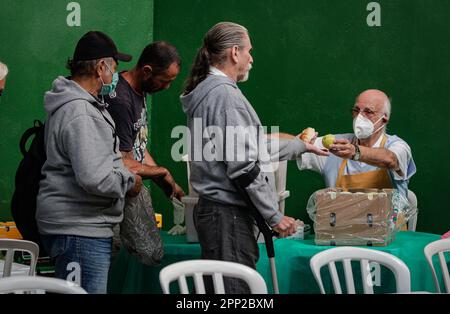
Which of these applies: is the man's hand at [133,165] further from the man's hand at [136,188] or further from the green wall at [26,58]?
the green wall at [26,58]

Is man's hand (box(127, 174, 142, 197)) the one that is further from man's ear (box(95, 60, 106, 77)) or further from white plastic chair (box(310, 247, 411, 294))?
white plastic chair (box(310, 247, 411, 294))

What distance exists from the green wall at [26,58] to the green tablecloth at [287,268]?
144 cm

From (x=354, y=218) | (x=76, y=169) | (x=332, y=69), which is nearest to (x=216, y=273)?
(x=76, y=169)

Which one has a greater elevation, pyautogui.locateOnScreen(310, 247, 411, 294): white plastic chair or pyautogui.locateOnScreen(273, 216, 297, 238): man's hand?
pyautogui.locateOnScreen(273, 216, 297, 238): man's hand

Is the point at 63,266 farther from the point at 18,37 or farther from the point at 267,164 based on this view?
the point at 18,37

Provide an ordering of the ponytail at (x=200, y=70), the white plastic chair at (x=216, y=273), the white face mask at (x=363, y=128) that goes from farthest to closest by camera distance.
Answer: the white face mask at (x=363, y=128) → the ponytail at (x=200, y=70) → the white plastic chair at (x=216, y=273)

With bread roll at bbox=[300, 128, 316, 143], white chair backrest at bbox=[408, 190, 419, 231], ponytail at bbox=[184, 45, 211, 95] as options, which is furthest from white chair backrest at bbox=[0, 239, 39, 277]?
white chair backrest at bbox=[408, 190, 419, 231]

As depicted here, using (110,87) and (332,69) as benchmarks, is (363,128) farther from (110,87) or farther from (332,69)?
(110,87)

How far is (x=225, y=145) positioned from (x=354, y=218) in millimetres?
929

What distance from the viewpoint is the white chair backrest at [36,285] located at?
241 centimetres

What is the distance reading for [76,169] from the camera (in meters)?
3.07

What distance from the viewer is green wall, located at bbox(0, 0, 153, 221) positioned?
16.5 feet

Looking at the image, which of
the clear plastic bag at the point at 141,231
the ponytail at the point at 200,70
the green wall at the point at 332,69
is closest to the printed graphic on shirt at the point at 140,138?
the clear plastic bag at the point at 141,231

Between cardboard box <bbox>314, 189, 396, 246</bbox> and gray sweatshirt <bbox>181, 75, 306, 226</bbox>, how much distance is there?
536 millimetres
